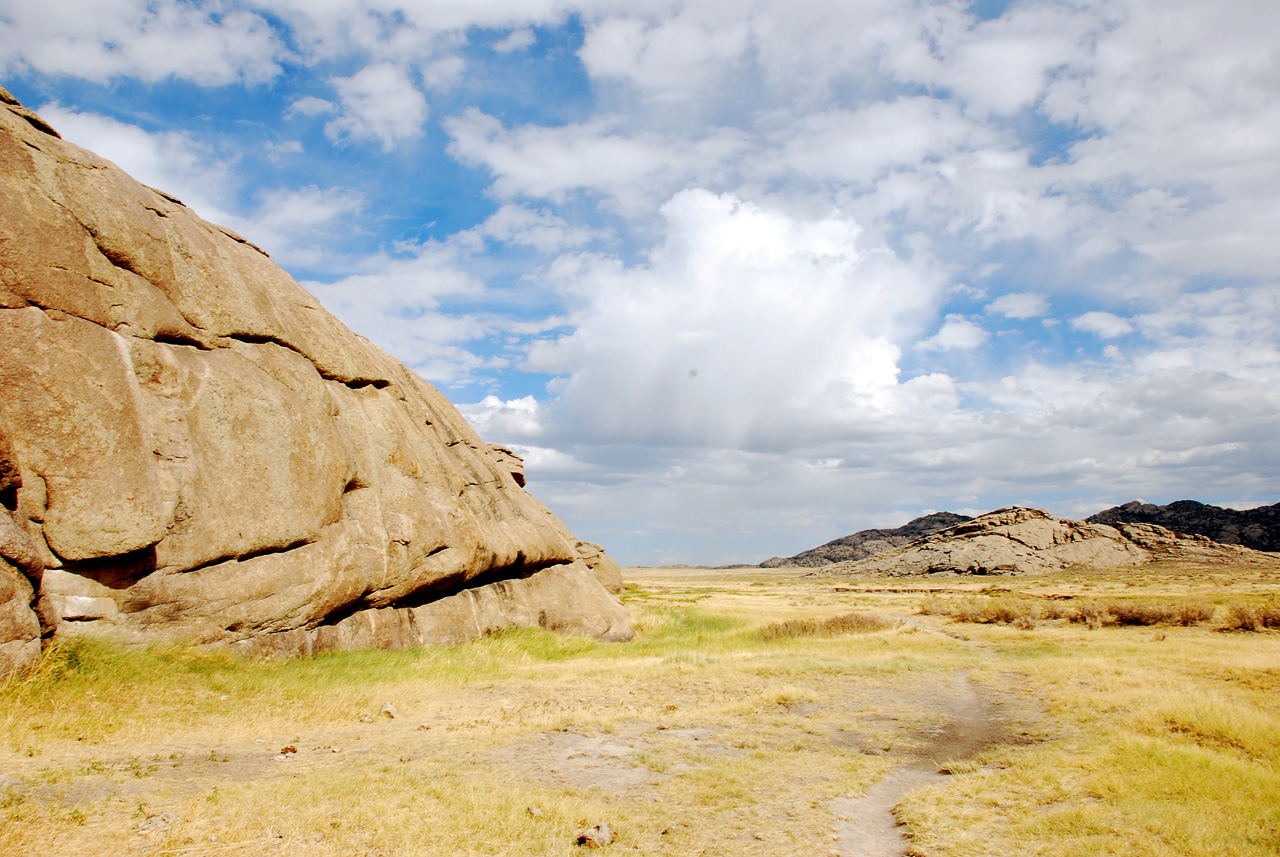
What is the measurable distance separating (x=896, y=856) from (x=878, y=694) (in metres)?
11.1

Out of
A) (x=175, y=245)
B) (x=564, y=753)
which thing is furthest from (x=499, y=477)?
(x=564, y=753)

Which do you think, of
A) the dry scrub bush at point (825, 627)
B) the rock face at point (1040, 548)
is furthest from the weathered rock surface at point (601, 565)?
the rock face at point (1040, 548)

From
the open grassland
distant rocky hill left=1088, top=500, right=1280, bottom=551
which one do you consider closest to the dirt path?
the open grassland

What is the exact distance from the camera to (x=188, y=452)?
16531mm

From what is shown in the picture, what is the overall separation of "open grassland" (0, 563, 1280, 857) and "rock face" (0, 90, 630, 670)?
4.73ft

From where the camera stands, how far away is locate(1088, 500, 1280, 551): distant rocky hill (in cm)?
14438

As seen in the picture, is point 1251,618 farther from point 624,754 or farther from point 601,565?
point 601,565

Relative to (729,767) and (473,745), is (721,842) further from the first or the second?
(473,745)

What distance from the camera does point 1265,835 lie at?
826 cm

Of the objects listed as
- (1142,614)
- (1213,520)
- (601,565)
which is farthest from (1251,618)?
(1213,520)

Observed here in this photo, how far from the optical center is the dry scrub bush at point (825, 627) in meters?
33.1

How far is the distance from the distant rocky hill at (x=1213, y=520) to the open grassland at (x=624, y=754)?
156613 millimetres

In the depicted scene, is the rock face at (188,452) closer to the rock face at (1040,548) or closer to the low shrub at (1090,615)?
the low shrub at (1090,615)

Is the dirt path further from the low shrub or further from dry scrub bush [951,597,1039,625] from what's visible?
dry scrub bush [951,597,1039,625]
